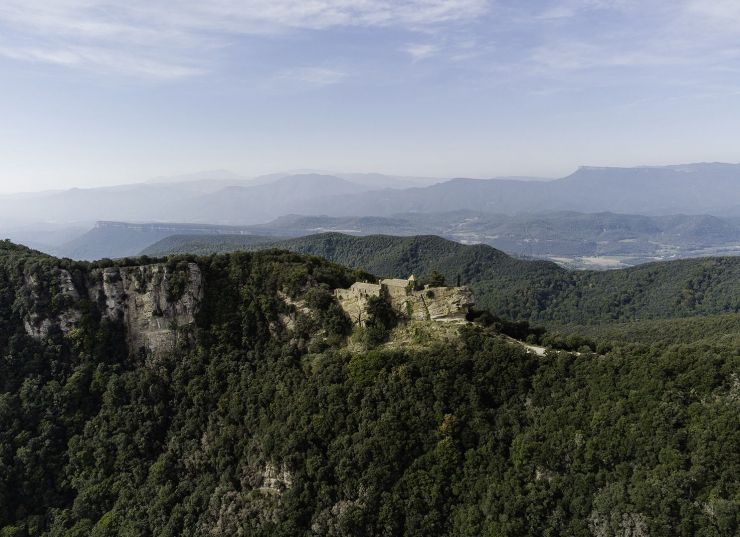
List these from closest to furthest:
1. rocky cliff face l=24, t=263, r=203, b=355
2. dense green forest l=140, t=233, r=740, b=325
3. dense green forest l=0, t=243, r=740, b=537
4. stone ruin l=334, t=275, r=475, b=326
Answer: dense green forest l=0, t=243, r=740, b=537 < stone ruin l=334, t=275, r=475, b=326 < rocky cliff face l=24, t=263, r=203, b=355 < dense green forest l=140, t=233, r=740, b=325

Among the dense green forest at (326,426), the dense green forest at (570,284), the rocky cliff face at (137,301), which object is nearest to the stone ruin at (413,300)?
the dense green forest at (326,426)

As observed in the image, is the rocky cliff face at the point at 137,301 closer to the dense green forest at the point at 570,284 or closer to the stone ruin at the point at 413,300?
the stone ruin at the point at 413,300

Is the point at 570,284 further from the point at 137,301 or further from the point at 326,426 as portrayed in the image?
the point at 137,301

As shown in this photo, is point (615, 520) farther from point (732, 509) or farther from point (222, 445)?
point (222, 445)

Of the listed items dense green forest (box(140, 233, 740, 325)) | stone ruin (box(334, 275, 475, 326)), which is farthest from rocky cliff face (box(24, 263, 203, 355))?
dense green forest (box(140, 233, 740, 325))

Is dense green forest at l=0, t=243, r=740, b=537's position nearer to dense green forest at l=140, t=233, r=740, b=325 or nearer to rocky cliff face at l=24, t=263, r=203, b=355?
rocky cliff face at l=24, t=263, r=203, b=355

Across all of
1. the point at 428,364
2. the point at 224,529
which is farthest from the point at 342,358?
the point at 224,529

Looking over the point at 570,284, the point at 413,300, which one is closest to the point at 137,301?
the point at 413,300
